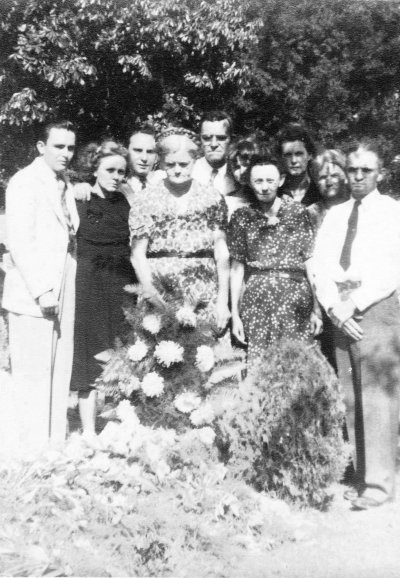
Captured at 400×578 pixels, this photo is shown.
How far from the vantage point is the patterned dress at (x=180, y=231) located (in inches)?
183

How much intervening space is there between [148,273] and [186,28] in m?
5.45

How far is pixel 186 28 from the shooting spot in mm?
9008

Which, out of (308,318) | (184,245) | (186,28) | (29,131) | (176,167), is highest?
(186,28)

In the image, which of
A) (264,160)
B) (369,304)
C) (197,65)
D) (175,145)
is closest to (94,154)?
(175,145)

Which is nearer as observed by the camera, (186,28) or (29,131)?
(186,28)

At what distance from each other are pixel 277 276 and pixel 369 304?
0.67 m

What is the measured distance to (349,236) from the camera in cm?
437

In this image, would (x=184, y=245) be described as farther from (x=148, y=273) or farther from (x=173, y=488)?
(x=173, y=488)

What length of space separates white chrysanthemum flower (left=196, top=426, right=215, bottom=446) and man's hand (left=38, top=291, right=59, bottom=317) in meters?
1.17

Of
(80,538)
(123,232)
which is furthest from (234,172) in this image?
(80,538)

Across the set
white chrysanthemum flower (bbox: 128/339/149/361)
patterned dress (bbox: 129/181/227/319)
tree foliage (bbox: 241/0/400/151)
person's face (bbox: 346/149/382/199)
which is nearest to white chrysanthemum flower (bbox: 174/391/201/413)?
white chrysanthemum flower (bbox: 128/339/149/361)

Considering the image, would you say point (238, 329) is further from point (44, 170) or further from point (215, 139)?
point (44, 170)

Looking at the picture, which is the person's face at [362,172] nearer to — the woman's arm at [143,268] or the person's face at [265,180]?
the person's face at [265,180]

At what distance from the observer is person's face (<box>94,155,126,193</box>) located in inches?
194
